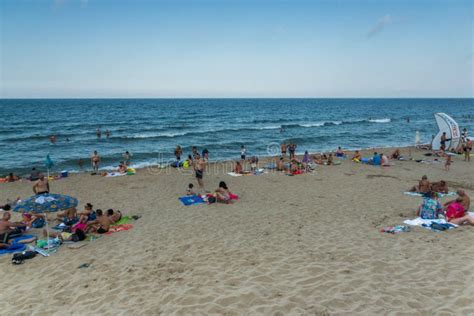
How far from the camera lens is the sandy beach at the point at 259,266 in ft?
17.1

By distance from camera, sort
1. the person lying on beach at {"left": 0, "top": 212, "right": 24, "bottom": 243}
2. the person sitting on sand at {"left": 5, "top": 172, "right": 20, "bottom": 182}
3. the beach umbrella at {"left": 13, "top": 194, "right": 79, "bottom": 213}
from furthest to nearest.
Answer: the person sitting on sand at {"left": 5, "top": 172, "right": 20, "bottom": 182}, the person lying on beach at {"left": 0, "top": 212, "right": 24, "bottom": 243}, the beach umbrella at {"left": 13, "top": 194, "right": 79, "bottom": 213}

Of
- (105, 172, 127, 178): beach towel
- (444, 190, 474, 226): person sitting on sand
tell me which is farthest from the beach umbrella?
(444, 190, 474, 226): person sitting on sand

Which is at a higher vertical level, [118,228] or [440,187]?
[440,187]

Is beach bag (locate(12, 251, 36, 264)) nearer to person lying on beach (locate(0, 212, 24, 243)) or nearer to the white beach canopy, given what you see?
person lying on beach (locate(0, 212, 24, 243))

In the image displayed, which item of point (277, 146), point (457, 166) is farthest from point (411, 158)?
point (277, 146)

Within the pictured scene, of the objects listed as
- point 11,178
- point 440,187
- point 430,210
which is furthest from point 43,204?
point 440,187

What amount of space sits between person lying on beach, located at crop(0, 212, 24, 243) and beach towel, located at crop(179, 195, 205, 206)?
5.09m

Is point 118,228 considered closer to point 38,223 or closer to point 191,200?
point 38,223

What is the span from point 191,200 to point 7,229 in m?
5.63

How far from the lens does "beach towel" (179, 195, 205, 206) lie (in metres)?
12.1

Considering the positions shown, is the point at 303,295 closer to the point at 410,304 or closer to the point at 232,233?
the point at 410,304

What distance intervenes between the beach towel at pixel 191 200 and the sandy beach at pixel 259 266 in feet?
1.35

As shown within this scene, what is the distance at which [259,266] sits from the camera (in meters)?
6.47

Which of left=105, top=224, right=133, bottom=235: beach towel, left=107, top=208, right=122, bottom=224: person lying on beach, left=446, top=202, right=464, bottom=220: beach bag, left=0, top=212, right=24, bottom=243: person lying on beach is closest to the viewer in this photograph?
left=0, top=212, right=24, bottom=243: person lying on beach
